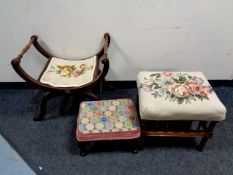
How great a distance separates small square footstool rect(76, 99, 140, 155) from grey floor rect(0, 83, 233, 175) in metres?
0.12

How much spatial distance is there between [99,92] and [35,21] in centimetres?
63

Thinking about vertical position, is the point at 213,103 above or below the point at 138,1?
below

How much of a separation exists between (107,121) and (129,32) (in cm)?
61

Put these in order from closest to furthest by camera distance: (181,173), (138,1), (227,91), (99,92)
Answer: (181,173), (138,1), (99,92), (227,91)

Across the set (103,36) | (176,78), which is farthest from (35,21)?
(176,78)

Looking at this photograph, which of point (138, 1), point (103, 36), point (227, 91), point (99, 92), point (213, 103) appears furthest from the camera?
point (227, 91)

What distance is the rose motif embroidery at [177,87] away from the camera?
1170 mm

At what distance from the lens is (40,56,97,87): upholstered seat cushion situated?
1409mm

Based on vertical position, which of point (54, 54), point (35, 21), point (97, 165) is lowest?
point (97, 165)

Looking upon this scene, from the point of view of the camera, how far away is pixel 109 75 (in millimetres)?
1746

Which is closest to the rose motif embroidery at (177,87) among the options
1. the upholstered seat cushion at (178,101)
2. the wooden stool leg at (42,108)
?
the upholstered seat cushion at (178,101)

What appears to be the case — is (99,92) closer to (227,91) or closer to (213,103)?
(213,103)

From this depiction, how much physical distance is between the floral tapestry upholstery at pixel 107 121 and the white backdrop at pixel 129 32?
16.8 inches

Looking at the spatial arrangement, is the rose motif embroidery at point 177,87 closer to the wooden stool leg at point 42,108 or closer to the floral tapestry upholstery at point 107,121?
the floral tapestry upholstery at point 107,121
